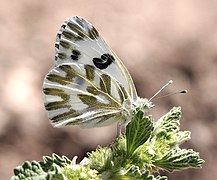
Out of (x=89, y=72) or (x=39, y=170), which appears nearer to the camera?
(x=39, y=170)

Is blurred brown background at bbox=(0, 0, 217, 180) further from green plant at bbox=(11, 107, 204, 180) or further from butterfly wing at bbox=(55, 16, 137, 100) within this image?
green plant at bbox=(11, 107, 204, 180)

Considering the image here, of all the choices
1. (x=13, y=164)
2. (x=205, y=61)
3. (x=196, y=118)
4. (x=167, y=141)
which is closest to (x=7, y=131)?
(x=13, y=164)

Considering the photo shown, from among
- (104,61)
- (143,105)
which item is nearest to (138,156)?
(143,105)

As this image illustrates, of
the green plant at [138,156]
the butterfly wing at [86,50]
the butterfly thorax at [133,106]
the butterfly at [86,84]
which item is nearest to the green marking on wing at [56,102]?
the butterfly at [86,84]

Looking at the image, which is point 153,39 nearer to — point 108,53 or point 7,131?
point 7,131

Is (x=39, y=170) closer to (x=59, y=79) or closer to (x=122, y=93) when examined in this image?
(x=59, y=79)

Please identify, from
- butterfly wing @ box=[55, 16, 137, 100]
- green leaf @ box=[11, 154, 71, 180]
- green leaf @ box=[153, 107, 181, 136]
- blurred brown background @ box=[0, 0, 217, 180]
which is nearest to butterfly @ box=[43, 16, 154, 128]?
butterfly wing @ box=[55, 16, 137, 100]

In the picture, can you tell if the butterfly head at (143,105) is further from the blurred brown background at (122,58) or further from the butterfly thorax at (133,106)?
the blurred brown background at (122,58)
